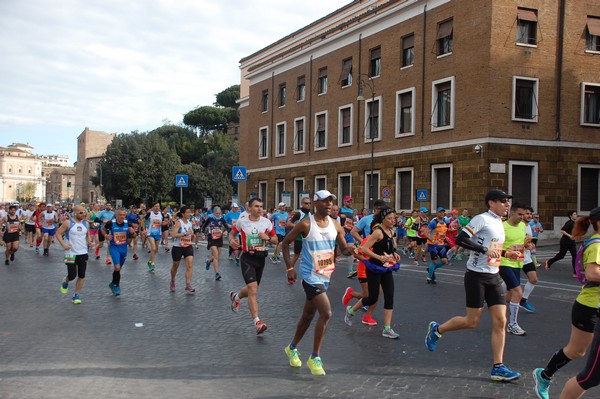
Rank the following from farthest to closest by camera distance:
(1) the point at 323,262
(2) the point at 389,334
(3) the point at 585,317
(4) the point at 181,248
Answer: (4) the point at 181,248 < (2) the point at 389,334 < (1) the point at 323,262 < (3) the point at 585,317

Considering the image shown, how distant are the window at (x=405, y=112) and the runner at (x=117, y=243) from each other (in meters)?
21.0

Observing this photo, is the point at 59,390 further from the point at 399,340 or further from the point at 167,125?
the point at 167,125

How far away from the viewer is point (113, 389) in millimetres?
5609

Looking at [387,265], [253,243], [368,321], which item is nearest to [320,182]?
[368,321]

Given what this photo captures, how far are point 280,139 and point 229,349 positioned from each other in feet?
126

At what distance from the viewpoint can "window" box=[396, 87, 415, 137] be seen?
31.2 m

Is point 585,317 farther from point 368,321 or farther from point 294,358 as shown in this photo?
point 368,321

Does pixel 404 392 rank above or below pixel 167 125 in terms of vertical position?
below

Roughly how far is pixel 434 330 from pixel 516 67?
22.7 meters

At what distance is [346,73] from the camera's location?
3716 centimetres

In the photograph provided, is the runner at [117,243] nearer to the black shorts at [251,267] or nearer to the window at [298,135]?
the black shorts at [251,267]

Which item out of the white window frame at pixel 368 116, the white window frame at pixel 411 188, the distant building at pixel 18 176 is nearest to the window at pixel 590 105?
the white window frame at pixel 411 188

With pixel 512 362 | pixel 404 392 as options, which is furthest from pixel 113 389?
pixel 512 362

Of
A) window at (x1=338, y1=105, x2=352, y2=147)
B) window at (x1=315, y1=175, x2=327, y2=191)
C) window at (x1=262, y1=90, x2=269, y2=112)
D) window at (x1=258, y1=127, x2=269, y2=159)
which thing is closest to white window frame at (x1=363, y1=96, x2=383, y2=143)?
window at (x1=338, y1=105, x2=352, y2=147)
